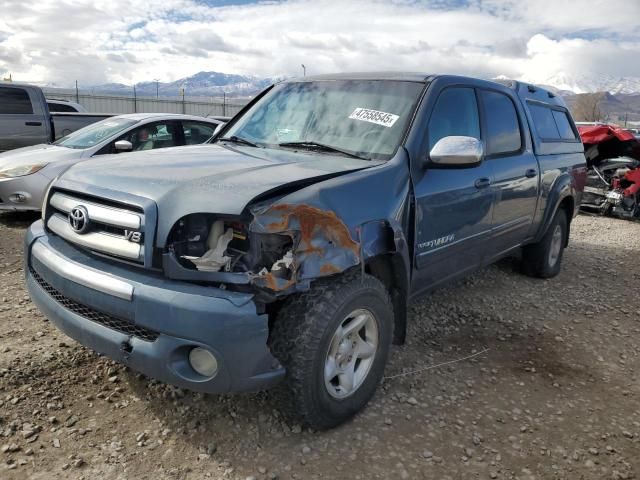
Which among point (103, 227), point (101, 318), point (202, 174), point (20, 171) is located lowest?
point (20, 171)

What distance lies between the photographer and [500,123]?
4230mm

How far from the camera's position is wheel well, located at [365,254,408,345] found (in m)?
2.96

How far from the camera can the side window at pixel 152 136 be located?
710 cm

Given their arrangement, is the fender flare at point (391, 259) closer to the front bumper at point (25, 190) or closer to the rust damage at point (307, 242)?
the rust damage at point (307, 242)

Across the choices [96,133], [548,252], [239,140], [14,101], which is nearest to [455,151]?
[239,140]

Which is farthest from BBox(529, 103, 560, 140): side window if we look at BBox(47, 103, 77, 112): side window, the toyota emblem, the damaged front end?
BBox(47, 103, 77, 112): side window

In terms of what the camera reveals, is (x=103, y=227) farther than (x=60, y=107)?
No

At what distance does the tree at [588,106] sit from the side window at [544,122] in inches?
2562

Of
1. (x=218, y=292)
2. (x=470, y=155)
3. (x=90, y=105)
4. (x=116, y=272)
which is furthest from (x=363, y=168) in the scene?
(x=90, y=105)

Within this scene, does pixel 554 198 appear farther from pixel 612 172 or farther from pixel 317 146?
pixel 612 172

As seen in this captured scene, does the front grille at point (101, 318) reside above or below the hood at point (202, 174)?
below

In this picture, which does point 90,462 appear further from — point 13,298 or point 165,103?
point 165,103

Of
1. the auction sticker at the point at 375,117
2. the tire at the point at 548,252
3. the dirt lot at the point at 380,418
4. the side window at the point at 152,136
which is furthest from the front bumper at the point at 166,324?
the side window at the point at 152,136

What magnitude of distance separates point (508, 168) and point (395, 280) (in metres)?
1.68
